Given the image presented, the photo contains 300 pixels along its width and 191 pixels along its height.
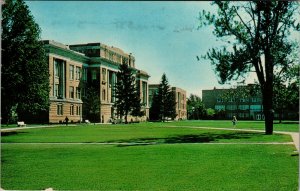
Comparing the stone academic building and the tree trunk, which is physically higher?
the stone academic building

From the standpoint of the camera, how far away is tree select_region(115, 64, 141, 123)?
219ft

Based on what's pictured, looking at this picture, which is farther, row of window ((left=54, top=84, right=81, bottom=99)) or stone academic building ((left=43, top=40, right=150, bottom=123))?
row of window ((left=54, top=84, right=81, bottom=99))

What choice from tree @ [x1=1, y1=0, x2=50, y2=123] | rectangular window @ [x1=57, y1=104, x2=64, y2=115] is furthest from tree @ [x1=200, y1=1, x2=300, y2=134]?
rectangular window @ [x1=57, y1=104, x2=64, y2=115]

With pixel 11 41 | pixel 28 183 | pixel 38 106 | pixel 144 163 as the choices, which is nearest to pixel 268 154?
pixel 144 163

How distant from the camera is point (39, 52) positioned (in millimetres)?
29938

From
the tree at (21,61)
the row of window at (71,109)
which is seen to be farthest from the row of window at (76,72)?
the tree at (21,61)

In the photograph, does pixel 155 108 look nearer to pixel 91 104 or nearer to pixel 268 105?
pixel 91 104

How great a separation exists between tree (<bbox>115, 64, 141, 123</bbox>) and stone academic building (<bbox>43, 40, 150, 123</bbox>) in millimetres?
2725

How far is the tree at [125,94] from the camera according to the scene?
66.7 m

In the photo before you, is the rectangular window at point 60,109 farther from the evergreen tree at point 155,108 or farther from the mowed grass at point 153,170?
the mowed grass at point 153,170

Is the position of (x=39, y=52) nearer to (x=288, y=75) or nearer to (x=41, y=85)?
(x=41, y=85)

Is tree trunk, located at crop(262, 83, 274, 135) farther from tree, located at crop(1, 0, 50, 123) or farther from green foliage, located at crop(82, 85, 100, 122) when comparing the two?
green foliage, located at crop(82, 85, 100, 122)

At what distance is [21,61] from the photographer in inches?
1069

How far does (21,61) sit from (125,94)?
4031 cm
